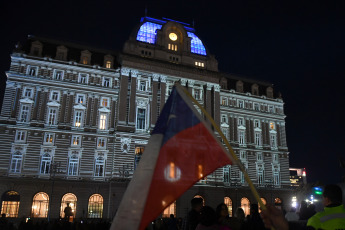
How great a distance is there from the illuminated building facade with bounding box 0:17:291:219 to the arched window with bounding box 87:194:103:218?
0.44 feet

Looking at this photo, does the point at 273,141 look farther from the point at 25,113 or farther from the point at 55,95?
the point at 25,113

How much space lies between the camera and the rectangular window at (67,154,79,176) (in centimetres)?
4012

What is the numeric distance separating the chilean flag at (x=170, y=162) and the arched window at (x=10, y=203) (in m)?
36.7

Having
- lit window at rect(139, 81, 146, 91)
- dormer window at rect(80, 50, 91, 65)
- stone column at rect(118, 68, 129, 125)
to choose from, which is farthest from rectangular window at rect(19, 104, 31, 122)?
lit window at rect(139, 81, 146, 91)

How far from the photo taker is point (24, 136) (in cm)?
3938

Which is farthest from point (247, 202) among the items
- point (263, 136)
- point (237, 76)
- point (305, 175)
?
point (305, 175)

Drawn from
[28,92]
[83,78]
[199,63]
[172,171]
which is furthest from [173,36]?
[172,171]

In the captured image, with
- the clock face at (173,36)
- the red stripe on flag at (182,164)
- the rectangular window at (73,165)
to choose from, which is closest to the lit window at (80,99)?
the rectangular window at (73,165)

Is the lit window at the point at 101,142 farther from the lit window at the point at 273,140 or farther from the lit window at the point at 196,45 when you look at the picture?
the lit window at the point at 273,140

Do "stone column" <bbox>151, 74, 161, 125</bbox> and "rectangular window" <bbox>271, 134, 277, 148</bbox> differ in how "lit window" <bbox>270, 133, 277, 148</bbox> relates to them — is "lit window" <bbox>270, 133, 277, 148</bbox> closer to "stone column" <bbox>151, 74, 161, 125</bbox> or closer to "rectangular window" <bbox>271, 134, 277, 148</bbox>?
"rectangular window" <bbox>271, 134, 277, 148</bbox>

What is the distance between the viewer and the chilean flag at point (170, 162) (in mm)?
5234

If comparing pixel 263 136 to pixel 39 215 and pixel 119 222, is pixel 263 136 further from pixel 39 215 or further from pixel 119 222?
pixel 119 222

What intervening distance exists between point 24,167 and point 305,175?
374 feet

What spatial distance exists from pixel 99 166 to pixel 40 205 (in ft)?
29.5
